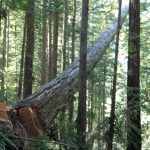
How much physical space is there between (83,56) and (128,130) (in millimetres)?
2339

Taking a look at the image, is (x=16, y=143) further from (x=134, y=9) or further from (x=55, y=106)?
(x=134, y=9)

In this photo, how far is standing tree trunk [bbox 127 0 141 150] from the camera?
9258mm

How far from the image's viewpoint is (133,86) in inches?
414

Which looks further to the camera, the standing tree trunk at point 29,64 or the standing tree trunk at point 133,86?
the standing tree trunk at point 29,64

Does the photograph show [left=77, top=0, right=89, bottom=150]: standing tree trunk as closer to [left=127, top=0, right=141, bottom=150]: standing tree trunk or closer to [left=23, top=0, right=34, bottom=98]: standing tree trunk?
[left=127, top=0, right=141, bottom=150]: standing tree trunk

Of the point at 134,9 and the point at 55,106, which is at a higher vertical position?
the point at 134,9

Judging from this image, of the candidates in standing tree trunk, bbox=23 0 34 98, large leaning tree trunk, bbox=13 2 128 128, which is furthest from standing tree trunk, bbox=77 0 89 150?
standing tree trunk, bbox=23 0 34 98

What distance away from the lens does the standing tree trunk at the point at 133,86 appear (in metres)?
9.26

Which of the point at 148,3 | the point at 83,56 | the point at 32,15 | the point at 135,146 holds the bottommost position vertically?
the point at 135,146

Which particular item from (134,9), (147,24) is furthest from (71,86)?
(147,24)

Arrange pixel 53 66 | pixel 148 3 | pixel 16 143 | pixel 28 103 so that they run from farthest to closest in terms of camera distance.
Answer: pixel 53 66 < pixel 148 3 < pixel 28 103 < pixel 16 143

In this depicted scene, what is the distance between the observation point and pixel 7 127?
237 inches

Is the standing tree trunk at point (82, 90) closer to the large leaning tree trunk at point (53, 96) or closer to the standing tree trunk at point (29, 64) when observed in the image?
the large leaning tree trunk at point (53, 96)

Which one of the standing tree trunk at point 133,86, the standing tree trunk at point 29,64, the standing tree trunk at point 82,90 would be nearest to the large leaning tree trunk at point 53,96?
the standing tree trunk at point 82,90
